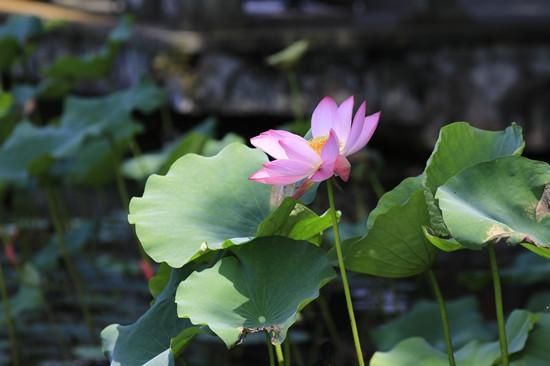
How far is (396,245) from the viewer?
4.14ft

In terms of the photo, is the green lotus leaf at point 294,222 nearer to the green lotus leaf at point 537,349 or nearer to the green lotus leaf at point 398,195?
the green lotus leaf at point 398,195

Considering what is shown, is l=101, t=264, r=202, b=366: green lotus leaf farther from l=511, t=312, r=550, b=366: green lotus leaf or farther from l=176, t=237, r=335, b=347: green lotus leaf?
l=511, t=312, r=550, b=366: green lotus leaf

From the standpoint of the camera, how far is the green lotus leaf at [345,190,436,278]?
4.06 ft

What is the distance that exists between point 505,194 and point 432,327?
3.06 feet

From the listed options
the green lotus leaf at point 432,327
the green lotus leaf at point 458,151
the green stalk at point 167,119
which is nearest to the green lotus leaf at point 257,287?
the green lotus leaf at point 458,151

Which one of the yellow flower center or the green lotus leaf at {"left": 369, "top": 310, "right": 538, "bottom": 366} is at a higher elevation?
the yellow flower center

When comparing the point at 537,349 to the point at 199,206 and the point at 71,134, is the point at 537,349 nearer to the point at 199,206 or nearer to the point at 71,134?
the point at 199,206

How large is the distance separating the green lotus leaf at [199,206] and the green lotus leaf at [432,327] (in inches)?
29.6

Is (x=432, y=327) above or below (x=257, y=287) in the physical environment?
below

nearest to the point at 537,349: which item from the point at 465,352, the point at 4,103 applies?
the point at 465,352

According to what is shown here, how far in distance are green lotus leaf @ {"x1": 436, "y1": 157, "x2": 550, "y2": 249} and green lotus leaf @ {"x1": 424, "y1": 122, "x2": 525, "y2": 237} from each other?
0.13 feet

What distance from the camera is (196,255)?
1224 mm

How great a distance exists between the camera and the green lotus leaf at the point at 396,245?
1236 millimetres

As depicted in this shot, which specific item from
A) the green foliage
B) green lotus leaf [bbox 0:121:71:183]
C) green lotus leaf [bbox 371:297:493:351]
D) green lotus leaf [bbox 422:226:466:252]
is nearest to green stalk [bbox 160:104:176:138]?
the green foliage
